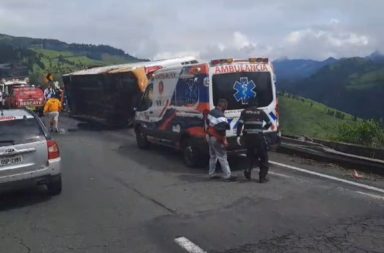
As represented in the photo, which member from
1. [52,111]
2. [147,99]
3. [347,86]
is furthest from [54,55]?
[147,99]

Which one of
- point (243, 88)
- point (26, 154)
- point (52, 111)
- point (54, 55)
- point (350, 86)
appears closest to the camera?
point (26, 154)

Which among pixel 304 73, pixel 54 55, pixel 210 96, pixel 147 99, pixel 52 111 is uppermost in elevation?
pixel 54 55

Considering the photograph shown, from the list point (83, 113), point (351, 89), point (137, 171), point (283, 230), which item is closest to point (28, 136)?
point (137, 171)

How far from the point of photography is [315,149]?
38.5 ft

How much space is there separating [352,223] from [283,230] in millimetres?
920

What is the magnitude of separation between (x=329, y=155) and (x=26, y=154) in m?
6.17

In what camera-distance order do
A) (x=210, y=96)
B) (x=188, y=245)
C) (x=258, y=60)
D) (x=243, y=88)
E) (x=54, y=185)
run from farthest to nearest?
(x=258, y=60) → (x=243, y=88) → (x=210, y=96) → (x=54, y=185) → (x=188, y=245)

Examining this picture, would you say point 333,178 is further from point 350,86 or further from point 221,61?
point 350,86

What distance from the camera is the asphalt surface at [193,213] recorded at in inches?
238

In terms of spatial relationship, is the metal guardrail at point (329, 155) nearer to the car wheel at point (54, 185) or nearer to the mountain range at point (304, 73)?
the car wheel at point (54, 185)

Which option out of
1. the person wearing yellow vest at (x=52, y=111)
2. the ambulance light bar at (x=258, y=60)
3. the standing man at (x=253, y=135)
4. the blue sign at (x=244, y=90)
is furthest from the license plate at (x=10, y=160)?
the person wearing yellow vest at (x=52, y=111)

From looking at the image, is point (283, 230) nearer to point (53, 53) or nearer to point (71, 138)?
point (71, 138)

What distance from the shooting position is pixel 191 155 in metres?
10.9

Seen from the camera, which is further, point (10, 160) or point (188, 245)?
point (10, 160)
